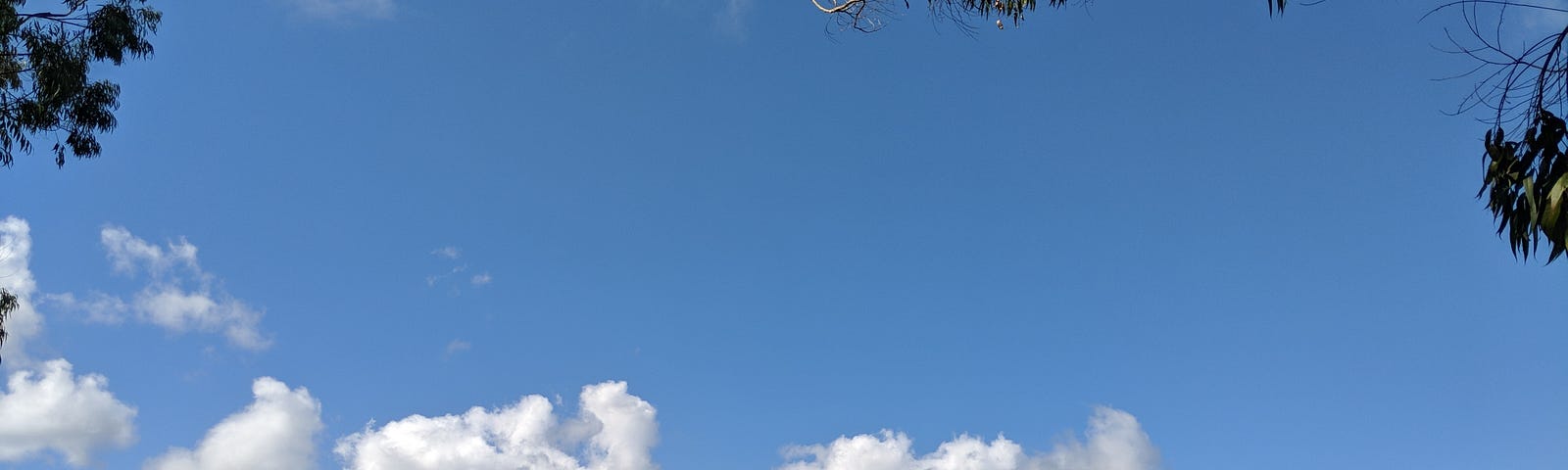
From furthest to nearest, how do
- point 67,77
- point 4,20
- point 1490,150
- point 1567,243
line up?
1. point 67,77
2. point 4,20
3. point 1490,150
4. point 1567,243

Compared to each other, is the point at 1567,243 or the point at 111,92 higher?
the point at 111,92

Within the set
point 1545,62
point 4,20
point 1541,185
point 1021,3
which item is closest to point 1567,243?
point 1541,185

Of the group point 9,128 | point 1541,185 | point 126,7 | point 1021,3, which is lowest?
point 1541,185

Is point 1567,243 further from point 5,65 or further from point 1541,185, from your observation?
point 5,65

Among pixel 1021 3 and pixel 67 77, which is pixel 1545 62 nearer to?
pixel 1021 3

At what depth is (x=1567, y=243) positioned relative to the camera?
3.96 meters

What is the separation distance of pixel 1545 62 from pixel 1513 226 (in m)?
1.11

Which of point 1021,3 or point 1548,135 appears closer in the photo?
point 1548,135

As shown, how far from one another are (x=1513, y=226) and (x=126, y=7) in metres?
13.7

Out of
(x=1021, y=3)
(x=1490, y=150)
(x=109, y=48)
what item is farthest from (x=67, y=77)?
(x=1490, y=150)

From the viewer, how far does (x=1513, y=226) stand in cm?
445

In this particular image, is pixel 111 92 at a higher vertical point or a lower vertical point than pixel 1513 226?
higher

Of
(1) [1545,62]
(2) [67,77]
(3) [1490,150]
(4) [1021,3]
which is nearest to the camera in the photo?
(1) [1545,62]

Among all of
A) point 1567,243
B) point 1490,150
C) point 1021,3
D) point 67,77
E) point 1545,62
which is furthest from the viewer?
point 67,77
